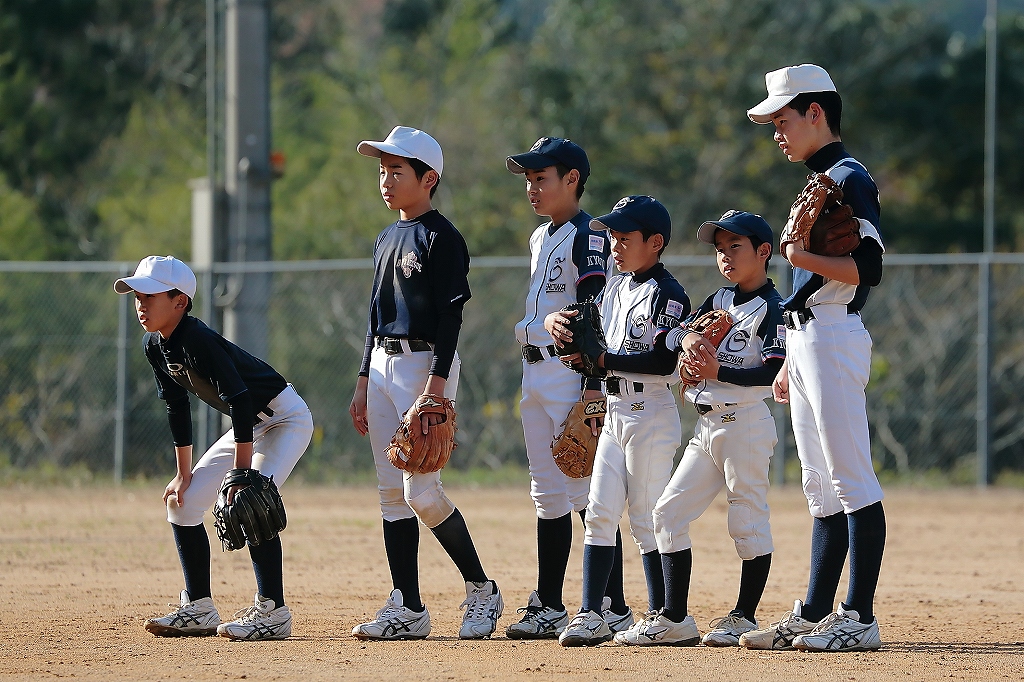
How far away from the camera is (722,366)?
16.3ft

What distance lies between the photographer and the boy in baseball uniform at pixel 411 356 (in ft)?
17.3

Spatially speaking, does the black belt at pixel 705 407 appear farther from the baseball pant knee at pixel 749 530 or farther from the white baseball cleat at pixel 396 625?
the white baseball cleat at pixel 396 625

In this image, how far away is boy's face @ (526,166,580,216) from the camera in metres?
5.49

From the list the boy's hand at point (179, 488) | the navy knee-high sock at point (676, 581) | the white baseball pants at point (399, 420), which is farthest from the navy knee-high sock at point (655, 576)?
the boy's hand at point (179, 488)

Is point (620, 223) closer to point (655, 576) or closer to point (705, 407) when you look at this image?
point (705, 407)

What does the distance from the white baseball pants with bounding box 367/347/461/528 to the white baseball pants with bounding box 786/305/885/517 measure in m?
1.37

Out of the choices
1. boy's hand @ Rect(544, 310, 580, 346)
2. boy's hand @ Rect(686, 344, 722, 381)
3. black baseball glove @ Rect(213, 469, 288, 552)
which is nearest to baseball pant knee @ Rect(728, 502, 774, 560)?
boy's hand @ Rect(686, 344, 722, 381)

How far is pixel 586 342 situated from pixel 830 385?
2.97 feet

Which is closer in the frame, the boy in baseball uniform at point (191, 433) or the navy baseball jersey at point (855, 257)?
the navy baseball jersey at point (855, 257)

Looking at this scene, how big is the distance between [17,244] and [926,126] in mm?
14778

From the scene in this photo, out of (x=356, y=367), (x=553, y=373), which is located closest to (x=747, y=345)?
(x=553, y=373)

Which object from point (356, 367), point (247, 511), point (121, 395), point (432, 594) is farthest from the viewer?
point (356, 367)

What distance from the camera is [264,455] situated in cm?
555

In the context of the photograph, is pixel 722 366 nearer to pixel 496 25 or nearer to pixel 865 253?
pixel 865 253
